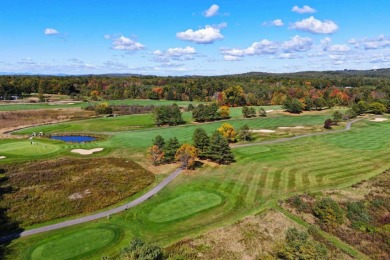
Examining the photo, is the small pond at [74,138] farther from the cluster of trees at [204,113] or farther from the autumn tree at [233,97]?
the autumn tree at [233,97]

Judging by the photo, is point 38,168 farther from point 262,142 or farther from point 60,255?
point 262,142

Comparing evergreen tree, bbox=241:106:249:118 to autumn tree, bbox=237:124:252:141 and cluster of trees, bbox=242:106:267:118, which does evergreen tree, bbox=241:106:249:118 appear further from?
autumn tree, bbox=237:124:252:141

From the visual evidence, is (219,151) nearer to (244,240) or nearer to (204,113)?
(244,240)

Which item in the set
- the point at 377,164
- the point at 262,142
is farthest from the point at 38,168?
the point at 377,164

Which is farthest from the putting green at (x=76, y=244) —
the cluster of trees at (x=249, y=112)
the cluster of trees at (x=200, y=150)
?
the cluster of trees at (x=249, y=112)

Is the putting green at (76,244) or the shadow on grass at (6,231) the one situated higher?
the shadow on grass at (6,231)

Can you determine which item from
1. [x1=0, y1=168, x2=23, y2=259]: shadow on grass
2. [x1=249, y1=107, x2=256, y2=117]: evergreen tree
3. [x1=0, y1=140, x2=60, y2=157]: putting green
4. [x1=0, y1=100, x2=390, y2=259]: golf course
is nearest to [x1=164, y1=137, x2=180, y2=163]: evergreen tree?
[x1=0, y1=100, x2=390, y2=259]: golf course
